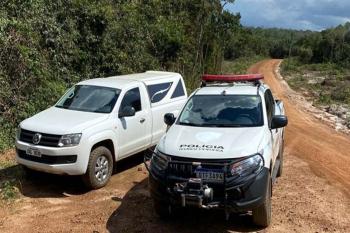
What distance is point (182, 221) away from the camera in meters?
7.18

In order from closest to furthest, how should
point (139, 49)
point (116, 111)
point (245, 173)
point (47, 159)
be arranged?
point (245, 173) < point (47, 159) < point (116, 111) < point (139, 49)

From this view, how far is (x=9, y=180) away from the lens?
9.04 metres

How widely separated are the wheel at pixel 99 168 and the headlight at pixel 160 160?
2021 millimetres

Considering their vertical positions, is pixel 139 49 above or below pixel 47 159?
above

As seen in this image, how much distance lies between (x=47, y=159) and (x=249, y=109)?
354 cm

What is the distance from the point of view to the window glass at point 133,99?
9547 millimetres

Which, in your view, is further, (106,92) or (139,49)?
(139,49)

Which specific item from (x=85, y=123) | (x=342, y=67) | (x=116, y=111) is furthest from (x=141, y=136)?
(x=342, y=67)

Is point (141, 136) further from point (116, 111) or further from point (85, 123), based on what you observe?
point (85, 123)

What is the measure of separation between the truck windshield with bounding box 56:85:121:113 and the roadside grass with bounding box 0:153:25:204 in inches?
61.9

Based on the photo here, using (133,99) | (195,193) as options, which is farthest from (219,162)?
(133,99)

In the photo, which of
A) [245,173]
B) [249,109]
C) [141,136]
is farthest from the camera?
[141,136]

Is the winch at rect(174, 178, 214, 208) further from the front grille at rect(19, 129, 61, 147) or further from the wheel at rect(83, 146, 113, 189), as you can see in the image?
the front grille at rect(19, 129, 61, 147)

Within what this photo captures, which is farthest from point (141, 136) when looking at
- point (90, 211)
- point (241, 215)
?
point (241, 215)
